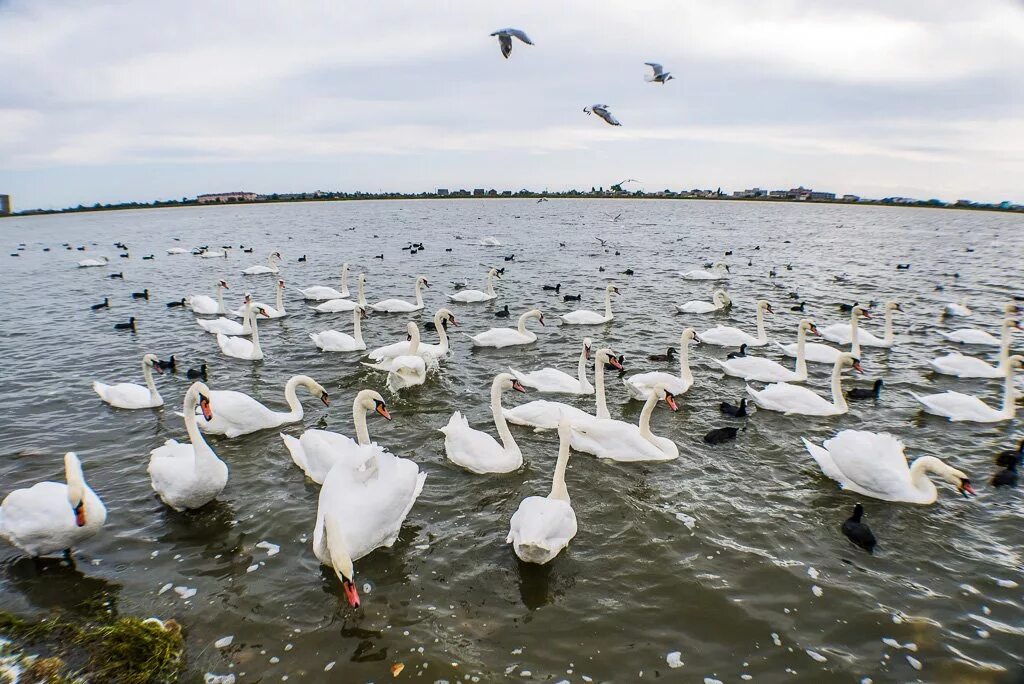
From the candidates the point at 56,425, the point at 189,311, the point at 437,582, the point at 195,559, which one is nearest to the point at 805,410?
the point at 437,582

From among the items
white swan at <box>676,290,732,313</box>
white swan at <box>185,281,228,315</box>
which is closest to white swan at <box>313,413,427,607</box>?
white swan at <box>676,290,732,313</box>

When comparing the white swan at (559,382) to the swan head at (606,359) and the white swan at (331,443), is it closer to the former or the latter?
the swan head at (606,359)

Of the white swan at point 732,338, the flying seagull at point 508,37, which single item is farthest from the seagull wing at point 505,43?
the white swan at point 732,338

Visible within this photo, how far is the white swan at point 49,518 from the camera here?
19.5 feet

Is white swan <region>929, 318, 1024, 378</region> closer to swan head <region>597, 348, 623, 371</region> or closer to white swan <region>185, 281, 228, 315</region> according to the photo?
swan head <region>597, 348, 623, 371</region>

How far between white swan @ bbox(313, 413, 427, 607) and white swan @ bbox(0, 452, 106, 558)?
2362mm

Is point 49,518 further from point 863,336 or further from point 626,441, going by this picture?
point 863,336

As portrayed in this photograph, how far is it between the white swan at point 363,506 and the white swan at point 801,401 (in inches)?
269

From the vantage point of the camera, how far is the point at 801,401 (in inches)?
406

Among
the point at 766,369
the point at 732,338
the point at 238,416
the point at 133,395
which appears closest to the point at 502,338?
the point at 732,338

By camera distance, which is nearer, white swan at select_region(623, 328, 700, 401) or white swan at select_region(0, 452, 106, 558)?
white swan at select_region(0, 452, 106, 558)

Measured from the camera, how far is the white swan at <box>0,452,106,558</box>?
5.93 m

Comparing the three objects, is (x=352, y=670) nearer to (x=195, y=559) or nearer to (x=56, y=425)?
(x=195, y=559)

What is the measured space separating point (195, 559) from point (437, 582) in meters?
2.76
